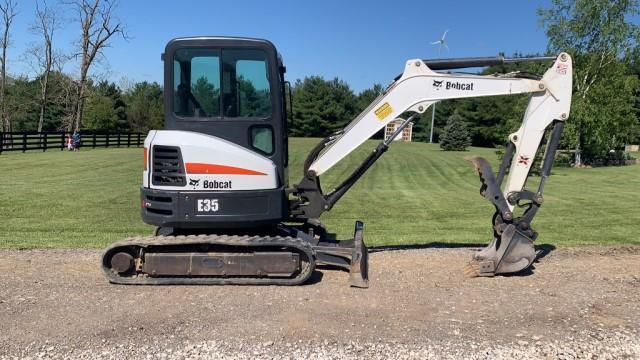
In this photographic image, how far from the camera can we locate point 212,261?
639 centimetres

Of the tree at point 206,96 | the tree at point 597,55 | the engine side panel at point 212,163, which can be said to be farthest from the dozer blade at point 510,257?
the tree at point 597,55

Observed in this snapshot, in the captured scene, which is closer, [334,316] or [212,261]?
[334,316]

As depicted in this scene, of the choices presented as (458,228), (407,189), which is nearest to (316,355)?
(458,228)

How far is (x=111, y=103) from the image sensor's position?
66.6 m

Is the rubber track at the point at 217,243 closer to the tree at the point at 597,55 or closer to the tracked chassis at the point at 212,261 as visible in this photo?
the tracked chassis at the point at 212,261

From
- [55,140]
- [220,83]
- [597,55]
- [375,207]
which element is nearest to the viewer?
[220,83]

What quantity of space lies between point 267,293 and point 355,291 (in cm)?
104

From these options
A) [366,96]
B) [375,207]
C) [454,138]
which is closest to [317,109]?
[366,96]

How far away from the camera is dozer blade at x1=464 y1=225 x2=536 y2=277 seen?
6926mm

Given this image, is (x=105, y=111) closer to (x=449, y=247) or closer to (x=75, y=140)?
(x=75, y=140)

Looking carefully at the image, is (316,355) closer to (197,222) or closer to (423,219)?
(197,222)

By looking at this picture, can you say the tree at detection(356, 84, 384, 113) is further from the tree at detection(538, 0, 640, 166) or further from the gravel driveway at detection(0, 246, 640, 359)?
the gravel driveway at detection(0, 246, 640, 359)

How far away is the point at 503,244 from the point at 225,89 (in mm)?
4096

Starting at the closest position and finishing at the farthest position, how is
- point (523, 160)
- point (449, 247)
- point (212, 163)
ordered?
1. point (212, 163)
2. point (523, 160)
3. point (449, 247)
